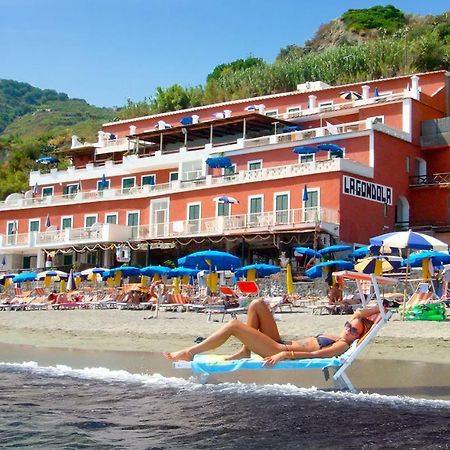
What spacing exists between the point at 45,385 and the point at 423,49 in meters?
46.7

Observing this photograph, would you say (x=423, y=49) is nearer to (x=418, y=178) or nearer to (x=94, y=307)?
(x=418, y=178)

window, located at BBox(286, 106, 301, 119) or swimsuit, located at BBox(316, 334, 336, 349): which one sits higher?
window, located at BBox(286, 106, 301, 119)

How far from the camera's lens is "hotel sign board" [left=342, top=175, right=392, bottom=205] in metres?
34.1

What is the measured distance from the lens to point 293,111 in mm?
44594

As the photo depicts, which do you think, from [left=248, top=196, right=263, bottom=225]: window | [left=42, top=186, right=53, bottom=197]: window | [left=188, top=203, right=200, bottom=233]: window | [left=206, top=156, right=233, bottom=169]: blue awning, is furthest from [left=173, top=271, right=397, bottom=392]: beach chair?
[left=42, top=186, right=53, bottom=197]: window

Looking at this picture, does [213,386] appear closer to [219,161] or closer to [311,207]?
[311,207]

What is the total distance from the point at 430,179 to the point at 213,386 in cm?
3108

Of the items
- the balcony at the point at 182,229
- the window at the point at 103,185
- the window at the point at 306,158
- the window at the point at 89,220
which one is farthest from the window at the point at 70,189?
the window at the point at 306,158

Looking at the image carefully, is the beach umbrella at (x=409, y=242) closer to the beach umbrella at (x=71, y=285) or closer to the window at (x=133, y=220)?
the beach umbrella at (x=71, y=285)

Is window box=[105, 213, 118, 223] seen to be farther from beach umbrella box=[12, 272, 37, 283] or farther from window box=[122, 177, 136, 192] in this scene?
beach umbrella box=[12, 272, 37, 283]

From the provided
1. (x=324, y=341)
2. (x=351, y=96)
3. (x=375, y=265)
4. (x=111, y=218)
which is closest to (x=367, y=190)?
(x=351, y=96)

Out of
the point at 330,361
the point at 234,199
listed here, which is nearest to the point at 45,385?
the point at 330,361

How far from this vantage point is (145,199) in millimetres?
41750

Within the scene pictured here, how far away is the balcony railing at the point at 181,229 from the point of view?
33562 mm
